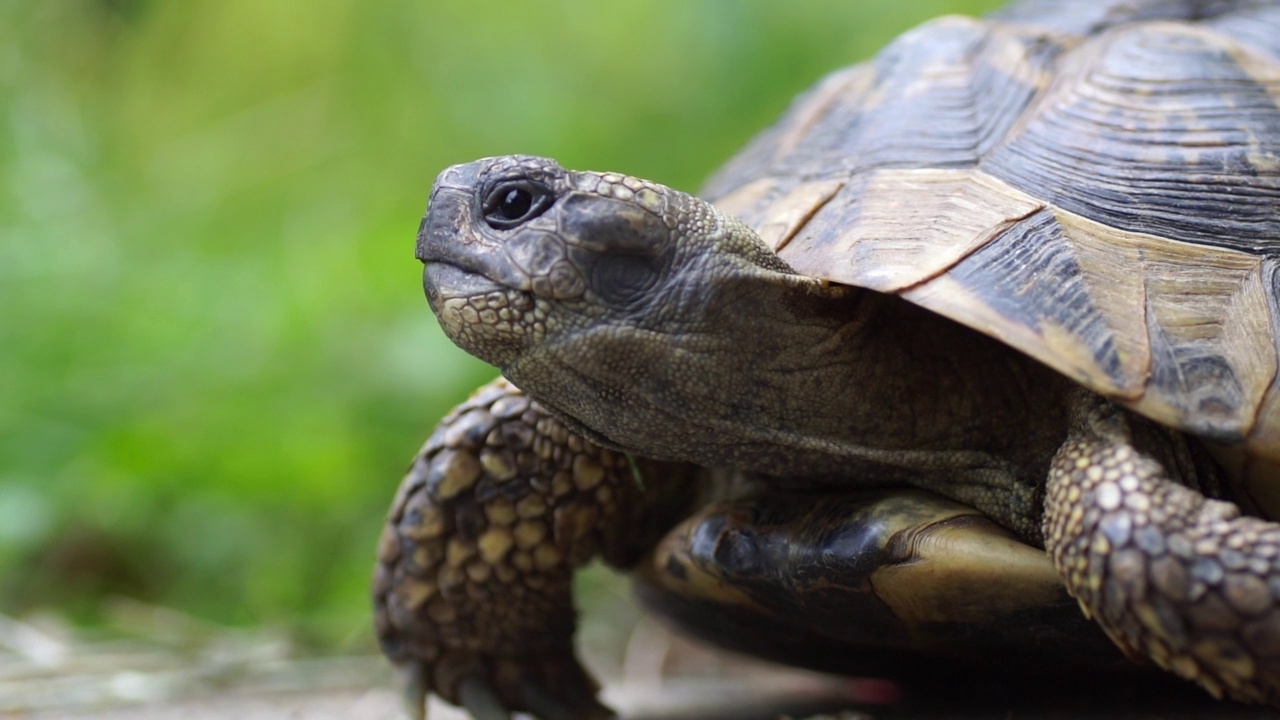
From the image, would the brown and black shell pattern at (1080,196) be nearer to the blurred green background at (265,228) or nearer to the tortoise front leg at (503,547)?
the tortoise front leg at (503,547)

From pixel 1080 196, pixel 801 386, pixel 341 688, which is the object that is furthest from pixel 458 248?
pixel 341 688

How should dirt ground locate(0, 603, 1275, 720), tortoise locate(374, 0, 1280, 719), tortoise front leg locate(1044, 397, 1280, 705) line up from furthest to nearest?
dirt ground locate(0, 603, 1275, 720)
tortoise locate(374, 0, 1280, 719)
tortoise front leg locate(1044, 397, 1280, 705)

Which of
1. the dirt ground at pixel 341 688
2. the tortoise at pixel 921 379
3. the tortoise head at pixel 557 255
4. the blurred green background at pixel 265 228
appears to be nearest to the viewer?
the tortoise at pixel 921 379

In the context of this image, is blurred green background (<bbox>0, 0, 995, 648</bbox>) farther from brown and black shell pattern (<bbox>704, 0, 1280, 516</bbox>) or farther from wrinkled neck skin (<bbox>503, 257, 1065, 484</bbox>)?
brown and black shell pattern (<bbox>704, 0, 1280, 516</bbox>)

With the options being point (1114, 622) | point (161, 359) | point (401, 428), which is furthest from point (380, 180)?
point (1114, 622)

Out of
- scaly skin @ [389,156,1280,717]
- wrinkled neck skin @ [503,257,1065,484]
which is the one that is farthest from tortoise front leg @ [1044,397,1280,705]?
wrinkled neck skin @ [503,257,1065,484]

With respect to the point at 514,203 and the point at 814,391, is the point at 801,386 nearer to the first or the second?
the point at 814,391

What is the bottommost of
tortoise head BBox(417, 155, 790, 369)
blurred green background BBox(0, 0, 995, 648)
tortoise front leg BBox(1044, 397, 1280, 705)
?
tortoise front leg BBox(1044, 397, 1280, 705)

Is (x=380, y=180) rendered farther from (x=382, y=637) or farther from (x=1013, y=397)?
(x=1013, y=397)

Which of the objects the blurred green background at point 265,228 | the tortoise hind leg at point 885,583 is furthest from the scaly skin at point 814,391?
the blurred green background at point 265,228
